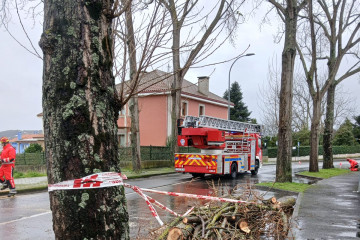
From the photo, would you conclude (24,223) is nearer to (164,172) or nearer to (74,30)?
(74,30)

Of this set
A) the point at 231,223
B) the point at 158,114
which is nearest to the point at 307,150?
the point at 158,114

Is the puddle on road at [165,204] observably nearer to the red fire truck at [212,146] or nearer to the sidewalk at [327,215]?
the sidewalk at [327,215]

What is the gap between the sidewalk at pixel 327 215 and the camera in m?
6.02

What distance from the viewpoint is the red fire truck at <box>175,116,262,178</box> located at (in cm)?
1521

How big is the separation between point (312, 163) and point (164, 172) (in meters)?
8.29

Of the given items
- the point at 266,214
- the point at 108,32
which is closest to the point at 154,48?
the point at 108,32

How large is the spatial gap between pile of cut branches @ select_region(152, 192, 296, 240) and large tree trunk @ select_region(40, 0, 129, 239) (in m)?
2.28

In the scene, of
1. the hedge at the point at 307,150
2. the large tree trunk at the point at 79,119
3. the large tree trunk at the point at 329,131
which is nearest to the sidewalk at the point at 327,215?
the large tree trunk at the point at 79,119

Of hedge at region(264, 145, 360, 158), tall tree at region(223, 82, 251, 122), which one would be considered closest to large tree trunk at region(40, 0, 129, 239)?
hedge at region(264, 145, 360, 158)

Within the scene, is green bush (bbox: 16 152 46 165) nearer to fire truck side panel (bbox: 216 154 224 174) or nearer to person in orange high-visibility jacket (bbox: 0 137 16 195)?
person in orange high-visibility jacket (bbox: 0 137 16 195)

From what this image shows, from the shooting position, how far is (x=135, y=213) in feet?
26.1

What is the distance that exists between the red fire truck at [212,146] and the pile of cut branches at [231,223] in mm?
9067

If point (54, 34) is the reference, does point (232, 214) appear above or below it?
below

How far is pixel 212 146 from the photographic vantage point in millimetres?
15609
